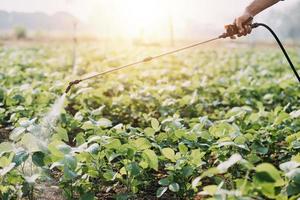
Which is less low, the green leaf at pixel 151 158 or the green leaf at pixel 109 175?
the green leaf at pixel 151 158

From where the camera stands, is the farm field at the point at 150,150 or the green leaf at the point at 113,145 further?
the green leaf at the point at 113,145

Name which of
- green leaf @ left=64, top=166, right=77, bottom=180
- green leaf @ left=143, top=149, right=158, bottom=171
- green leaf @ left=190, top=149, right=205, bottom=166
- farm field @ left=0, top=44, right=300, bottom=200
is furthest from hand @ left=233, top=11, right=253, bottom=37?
green leaf @ left=64, top=166, right=77, bottom=180

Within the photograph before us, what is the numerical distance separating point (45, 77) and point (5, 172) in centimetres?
555

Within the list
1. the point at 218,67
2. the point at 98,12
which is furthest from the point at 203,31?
the point at 218,67

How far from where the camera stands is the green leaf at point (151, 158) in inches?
122

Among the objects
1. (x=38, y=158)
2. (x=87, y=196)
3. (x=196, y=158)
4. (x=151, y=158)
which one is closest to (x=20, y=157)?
(x=38, y=158)

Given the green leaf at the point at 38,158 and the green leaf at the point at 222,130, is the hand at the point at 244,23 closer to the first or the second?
the green leaf at the point at 222,130

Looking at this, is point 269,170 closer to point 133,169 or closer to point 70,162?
point 133,169

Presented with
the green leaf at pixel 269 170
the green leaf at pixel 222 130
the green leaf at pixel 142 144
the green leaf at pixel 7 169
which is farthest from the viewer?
the green leaf at pixel 222 130

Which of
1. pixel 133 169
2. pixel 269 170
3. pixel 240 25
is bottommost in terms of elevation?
pixel 133 169

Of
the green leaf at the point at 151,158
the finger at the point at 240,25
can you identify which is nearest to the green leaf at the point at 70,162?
the green leaf at the point at 151,158

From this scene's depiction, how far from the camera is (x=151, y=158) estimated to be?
311 cm

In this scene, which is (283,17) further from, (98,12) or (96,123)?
(96,123)

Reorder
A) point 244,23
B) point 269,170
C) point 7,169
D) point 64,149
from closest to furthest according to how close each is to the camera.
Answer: point 269,170
point 7,169
point 64,149
point 244,23
